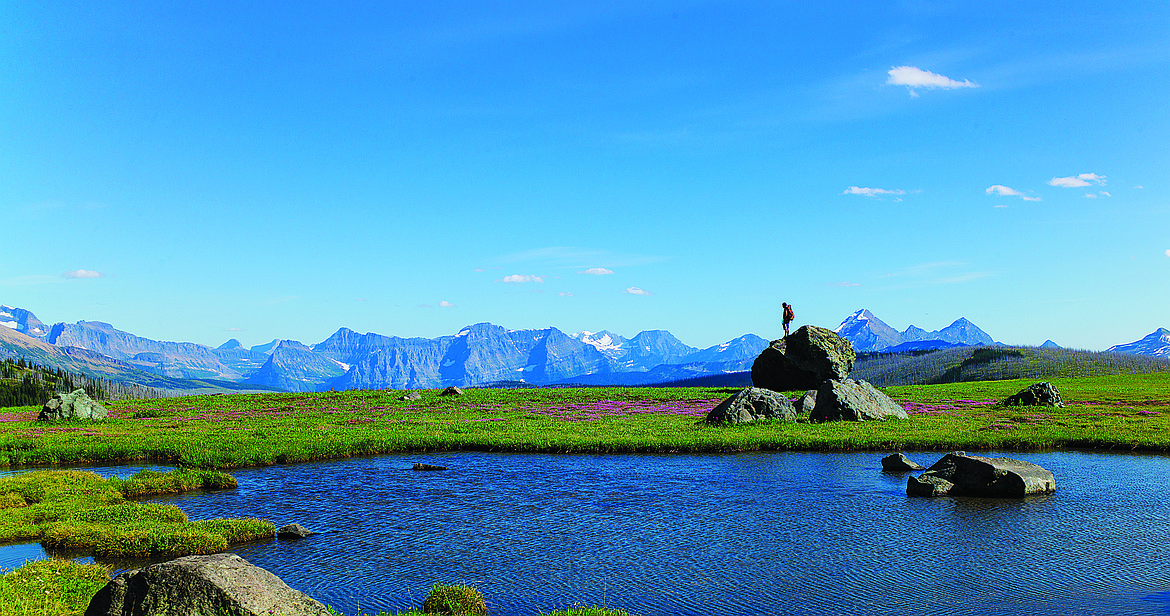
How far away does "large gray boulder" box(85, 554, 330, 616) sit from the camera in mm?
12984

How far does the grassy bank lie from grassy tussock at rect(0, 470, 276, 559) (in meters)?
6.24

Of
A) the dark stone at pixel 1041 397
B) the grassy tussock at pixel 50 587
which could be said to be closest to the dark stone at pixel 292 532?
the grassy tussock at pixel 50 587

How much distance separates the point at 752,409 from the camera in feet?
181

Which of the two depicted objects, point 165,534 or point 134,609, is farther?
point 165,534

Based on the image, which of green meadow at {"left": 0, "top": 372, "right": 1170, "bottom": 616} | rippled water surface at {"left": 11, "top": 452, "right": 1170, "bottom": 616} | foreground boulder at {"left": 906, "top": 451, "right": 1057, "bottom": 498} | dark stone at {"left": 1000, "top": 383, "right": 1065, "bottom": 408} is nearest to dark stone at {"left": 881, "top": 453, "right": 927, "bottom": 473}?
rippled water surface at {"left": 11, "top": 452, "right": 1170, "bottom": 616}

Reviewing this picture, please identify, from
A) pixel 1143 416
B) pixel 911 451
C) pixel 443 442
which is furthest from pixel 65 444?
pixel 1143 416

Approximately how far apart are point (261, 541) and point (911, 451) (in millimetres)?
34931

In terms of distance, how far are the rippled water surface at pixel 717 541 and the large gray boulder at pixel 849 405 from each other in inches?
748

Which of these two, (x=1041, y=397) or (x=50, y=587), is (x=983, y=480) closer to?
(x=50, y=587)

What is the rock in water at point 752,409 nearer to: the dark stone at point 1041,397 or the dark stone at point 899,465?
the dark stone at point 899,465

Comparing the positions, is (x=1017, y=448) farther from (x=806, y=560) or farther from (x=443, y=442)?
(x=443, y=442)

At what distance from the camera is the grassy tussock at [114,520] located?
22.3 m

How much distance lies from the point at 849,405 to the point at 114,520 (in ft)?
154

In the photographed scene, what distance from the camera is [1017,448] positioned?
42125mm
